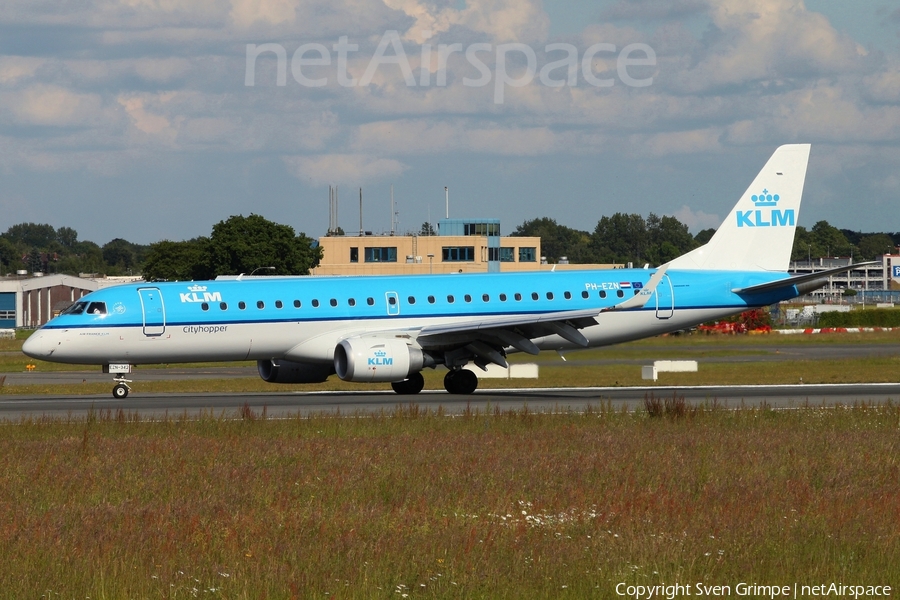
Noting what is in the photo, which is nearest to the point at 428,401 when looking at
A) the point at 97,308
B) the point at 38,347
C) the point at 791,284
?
the point at 97,308

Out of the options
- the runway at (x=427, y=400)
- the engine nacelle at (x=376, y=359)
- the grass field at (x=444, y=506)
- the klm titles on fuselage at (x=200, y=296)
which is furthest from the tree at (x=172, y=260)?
the grass field at (x=444, y=506)

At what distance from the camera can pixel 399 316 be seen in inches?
1357

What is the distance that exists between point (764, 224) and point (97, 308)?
69.9 feet

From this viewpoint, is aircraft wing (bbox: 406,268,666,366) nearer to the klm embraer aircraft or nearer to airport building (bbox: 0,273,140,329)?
the klm embraer aircraft

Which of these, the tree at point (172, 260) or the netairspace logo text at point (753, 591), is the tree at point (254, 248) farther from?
the netairspace logo text at point (753, 591)

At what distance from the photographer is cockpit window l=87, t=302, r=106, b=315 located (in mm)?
32250

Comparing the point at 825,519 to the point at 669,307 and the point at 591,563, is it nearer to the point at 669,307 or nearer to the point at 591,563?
the point at 591,563

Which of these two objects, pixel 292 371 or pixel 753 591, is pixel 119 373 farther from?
pixel 753 591

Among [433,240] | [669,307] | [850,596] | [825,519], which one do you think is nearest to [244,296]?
[669,307]

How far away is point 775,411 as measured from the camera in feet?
Result: 82.0

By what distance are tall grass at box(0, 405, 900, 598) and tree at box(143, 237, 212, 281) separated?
364ft

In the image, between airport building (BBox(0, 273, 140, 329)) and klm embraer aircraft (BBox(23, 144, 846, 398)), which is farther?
airport building (BBox(0, 273, 140, 329))

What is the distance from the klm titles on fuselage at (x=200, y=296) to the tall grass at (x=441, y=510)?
1120 centimetres

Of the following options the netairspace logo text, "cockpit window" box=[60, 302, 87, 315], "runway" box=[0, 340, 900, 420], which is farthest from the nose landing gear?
the netairspace logo text
